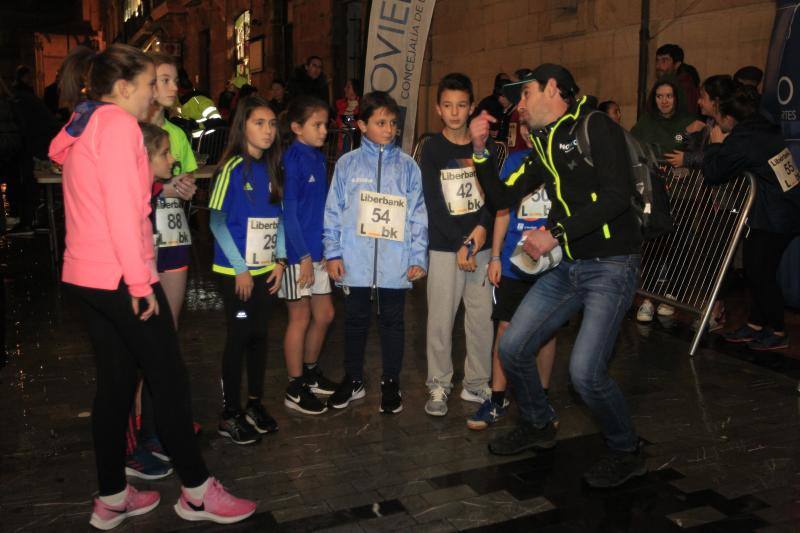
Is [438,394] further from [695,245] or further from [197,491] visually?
[695,245]

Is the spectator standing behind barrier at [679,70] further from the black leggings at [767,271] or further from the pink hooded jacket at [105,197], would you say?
the pink hooded jacket at [105,197]

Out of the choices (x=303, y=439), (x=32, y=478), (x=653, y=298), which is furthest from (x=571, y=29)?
(x=32, y=478)

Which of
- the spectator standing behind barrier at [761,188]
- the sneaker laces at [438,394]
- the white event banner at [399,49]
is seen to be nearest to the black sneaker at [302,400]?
the sneaker laces at [438,394]

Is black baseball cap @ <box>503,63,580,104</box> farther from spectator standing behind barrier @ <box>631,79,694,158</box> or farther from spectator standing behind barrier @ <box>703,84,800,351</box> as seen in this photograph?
spectator standing behind barrier @ <box>631,79,694,158</box>

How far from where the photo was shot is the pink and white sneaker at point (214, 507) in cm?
362

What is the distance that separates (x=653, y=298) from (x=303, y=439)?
12.1 feet

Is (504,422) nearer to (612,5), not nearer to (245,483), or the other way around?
(245,483)

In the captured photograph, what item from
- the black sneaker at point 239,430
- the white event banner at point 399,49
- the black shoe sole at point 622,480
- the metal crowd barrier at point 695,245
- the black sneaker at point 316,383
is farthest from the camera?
the white event banner at point 399,49

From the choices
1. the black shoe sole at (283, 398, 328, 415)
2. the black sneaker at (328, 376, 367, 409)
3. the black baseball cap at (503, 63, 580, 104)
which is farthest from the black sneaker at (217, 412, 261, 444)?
the black baseball cap at (503, 63, 580, 104)

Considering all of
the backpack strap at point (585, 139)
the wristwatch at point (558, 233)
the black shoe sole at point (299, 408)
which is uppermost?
the backpack strap at point (585, 139)

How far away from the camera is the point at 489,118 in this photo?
4227mm

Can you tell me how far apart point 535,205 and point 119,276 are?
2328 millimetres

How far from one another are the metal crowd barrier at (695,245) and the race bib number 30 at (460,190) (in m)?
2.51

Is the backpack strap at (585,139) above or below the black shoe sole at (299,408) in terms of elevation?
above
